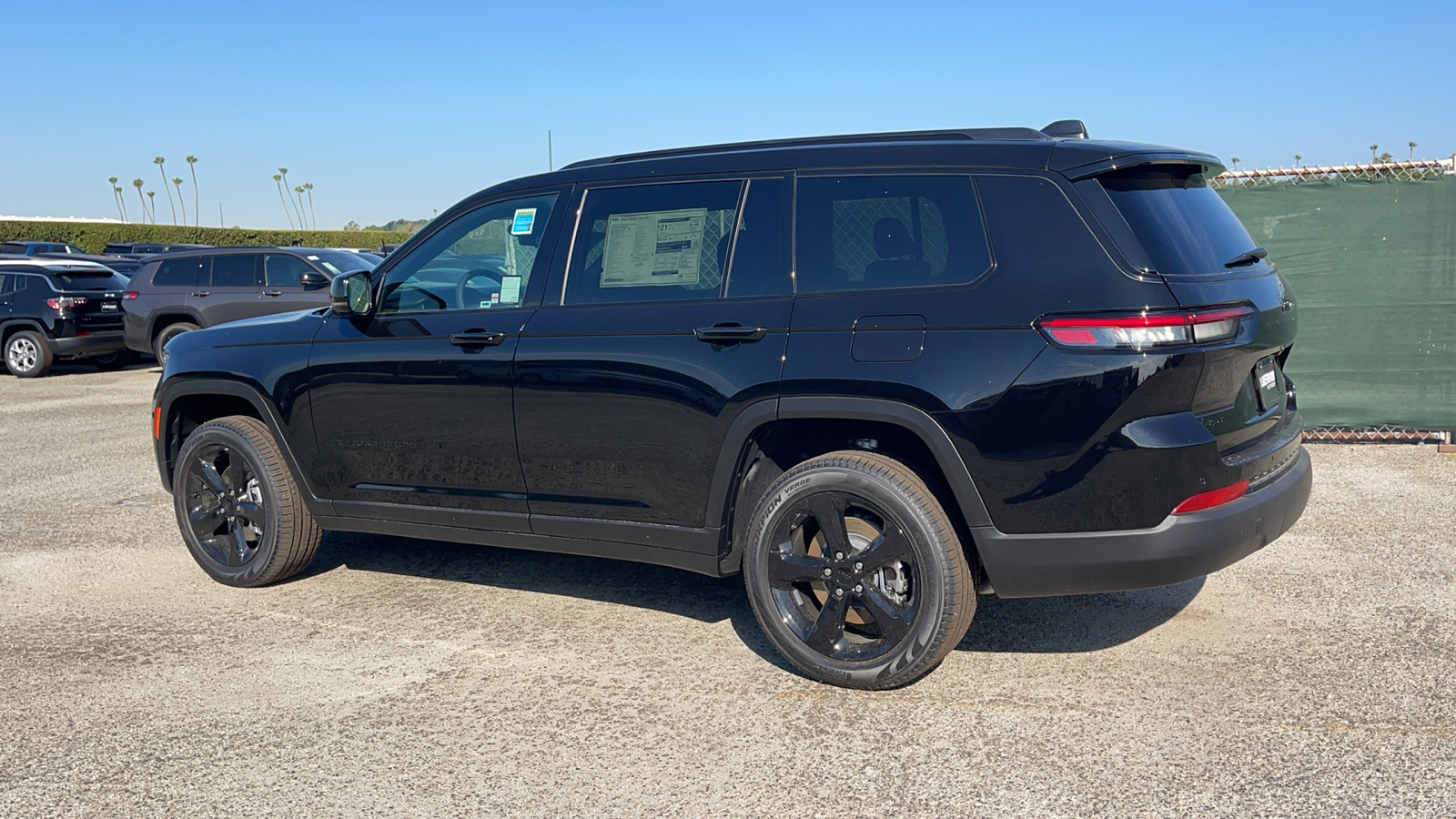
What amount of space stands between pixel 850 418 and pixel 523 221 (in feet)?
5.66

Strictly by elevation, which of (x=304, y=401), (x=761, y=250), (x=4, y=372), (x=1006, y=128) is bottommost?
(x=4, y=372)

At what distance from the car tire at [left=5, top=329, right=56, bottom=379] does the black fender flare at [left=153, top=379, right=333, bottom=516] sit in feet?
40.6

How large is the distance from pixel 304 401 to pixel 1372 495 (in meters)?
5.94

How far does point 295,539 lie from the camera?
18.2 ft

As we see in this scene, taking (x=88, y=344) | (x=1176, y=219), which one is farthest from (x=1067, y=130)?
(x=88, y=344)

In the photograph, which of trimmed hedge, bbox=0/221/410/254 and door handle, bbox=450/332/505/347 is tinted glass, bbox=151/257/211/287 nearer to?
door handle, bbox=450/332/505/347

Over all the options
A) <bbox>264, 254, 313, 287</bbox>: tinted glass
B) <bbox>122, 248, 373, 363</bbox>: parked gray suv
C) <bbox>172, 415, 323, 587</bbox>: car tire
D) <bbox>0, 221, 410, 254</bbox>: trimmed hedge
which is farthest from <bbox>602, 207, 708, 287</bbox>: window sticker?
<bbox>0, 221, 410, 254</bbox>: trimmed hedge

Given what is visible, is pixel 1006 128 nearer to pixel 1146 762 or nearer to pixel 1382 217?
pixel 1146 762

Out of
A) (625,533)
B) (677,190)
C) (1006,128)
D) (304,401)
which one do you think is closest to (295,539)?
(304,401)

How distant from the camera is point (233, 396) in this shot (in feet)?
18.7

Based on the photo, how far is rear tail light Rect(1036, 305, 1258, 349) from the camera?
11.8ft

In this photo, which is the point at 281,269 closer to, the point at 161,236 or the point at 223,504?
the point at 223,504

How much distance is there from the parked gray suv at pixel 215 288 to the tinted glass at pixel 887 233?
11.6m

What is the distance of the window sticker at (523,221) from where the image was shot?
4.90 m
